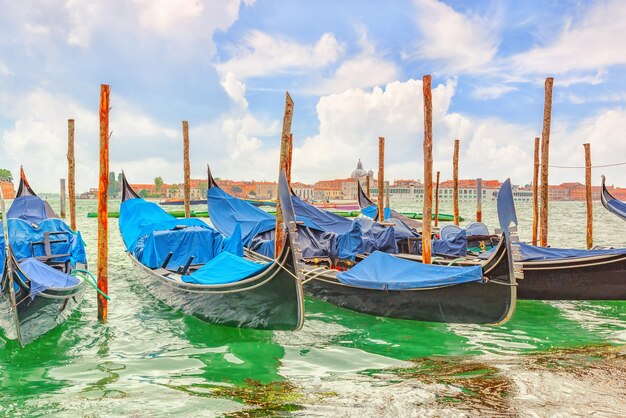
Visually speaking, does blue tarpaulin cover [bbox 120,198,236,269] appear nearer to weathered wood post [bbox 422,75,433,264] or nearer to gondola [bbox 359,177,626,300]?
weathered wood post [bbox 422,75,433,264]

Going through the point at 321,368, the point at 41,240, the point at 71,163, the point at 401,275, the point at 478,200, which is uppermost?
the point at 71,163

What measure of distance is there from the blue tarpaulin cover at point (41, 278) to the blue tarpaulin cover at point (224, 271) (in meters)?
1.17

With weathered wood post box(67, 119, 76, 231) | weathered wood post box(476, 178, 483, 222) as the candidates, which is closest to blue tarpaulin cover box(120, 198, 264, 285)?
weathered wood post box(67, 119, 76, 231)

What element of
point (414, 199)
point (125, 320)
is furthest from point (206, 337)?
point (414, 199)

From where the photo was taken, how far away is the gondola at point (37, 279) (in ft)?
15.0

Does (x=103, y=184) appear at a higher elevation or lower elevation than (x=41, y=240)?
higher

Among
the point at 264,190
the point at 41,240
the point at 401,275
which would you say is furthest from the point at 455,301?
the point at 264,190

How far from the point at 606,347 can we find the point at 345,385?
257 centimetres

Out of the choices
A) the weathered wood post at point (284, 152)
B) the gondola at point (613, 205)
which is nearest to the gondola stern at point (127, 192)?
the weathered wood post at point (284, 152)

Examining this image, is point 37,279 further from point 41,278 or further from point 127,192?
point 127,192

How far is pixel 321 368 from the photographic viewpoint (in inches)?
177

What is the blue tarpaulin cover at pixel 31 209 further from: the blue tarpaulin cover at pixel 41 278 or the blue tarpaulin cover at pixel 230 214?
the blue tarpaulin cover at pixel 41 278

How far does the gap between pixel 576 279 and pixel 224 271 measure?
422 cm

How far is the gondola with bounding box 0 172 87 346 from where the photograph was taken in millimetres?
4559
